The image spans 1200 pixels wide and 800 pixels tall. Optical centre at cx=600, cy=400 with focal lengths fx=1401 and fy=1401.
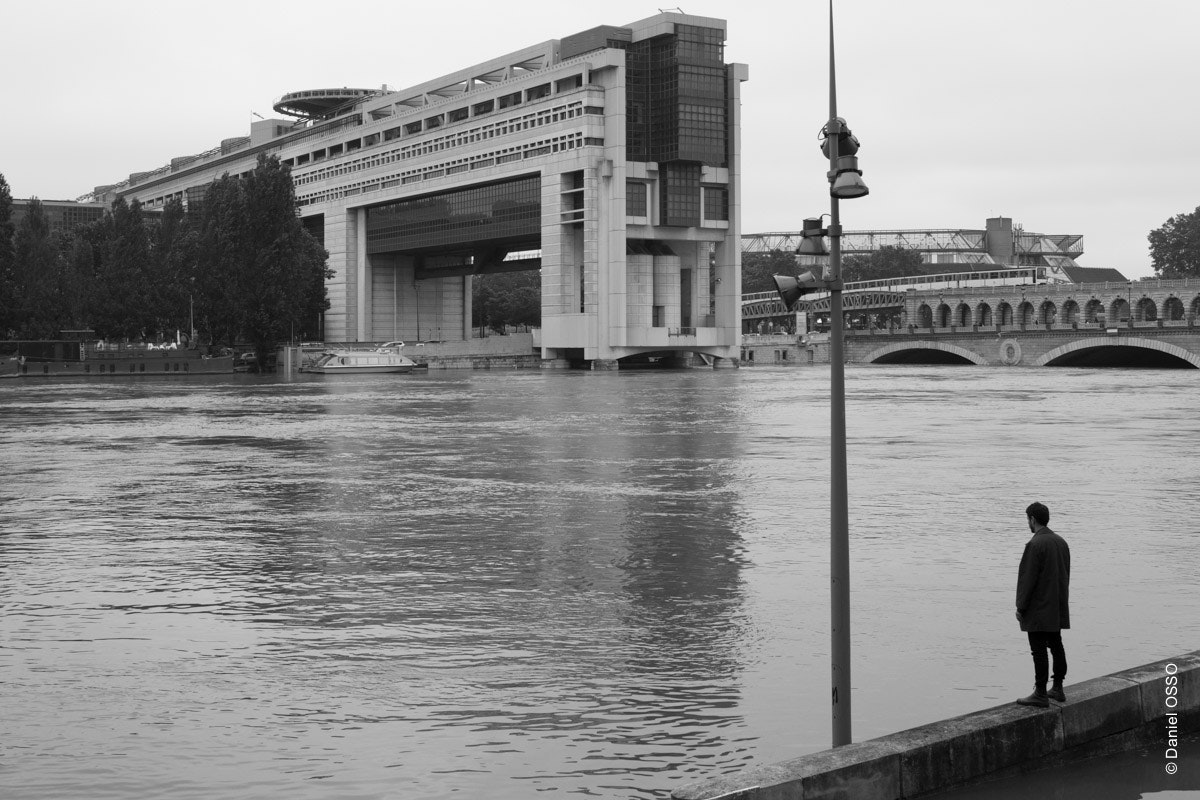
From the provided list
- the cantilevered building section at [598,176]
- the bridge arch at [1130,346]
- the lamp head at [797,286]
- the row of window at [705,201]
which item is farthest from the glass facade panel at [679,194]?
the lamp head at [797,286]

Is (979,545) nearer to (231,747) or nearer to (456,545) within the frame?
(456,545)

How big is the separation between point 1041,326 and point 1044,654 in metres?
160

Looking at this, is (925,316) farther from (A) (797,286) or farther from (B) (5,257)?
(A) (797,286)

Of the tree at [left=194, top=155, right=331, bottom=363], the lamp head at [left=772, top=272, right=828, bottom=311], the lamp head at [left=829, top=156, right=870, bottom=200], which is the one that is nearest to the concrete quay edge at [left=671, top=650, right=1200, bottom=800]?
the lamp head at [left=772, top=272, right=828, bottom=311]

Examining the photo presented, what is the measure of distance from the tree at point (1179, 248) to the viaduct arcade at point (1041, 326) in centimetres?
3384

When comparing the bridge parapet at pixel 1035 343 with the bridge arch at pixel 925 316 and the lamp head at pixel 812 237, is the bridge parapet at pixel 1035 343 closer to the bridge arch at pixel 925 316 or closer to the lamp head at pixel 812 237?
the bridge arch at pixel 925 316

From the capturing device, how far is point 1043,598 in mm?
12180

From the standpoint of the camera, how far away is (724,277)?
153750 millimetres

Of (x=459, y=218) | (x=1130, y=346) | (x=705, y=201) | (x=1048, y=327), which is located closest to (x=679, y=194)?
(x=705, y=201)

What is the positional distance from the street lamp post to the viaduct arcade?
4262 inches

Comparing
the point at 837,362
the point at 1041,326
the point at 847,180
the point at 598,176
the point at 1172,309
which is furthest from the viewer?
the point at 1041,326

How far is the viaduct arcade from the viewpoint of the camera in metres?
134

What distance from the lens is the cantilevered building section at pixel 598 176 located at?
143 metres

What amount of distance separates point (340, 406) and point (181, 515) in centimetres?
4596
